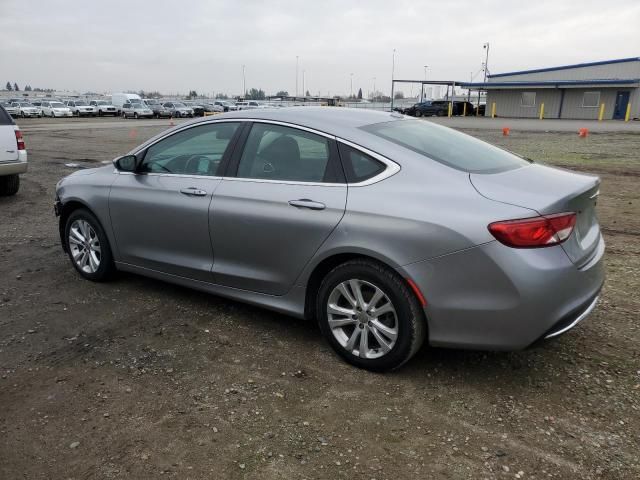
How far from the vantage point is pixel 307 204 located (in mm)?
3535

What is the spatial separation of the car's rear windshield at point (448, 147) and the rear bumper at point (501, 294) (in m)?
0.69

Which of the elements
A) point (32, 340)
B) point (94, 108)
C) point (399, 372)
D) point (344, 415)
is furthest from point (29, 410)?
point (94, 108)

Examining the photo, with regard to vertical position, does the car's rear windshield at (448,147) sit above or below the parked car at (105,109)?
above

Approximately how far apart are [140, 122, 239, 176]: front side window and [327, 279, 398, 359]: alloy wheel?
1.45 meters

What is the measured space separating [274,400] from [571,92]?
1909 inches

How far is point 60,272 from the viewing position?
17.9 ft

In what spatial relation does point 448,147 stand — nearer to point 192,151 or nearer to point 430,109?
point 192,151

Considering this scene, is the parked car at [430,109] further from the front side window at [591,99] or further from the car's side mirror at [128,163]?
the car's side mirror at [128,163]

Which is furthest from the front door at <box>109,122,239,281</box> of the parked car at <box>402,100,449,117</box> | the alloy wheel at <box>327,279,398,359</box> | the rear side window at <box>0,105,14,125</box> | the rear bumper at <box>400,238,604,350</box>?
the parked car at <box>402,100,449,117</box>

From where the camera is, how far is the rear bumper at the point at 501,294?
2.89 m

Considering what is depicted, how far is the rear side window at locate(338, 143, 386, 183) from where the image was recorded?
340 centimetres

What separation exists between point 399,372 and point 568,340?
132cm

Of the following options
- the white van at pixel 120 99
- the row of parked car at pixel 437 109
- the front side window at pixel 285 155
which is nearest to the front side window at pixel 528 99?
the row of parked car at pixel 437 109

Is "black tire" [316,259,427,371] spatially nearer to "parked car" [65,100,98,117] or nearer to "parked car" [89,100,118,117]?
"parked car" [65,100,98,117]
